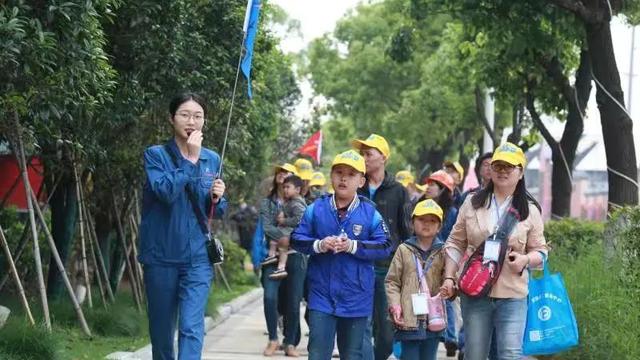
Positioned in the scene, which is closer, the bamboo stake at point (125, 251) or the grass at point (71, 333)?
the grass at point (71, 333)

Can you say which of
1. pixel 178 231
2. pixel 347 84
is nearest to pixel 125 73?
pixel 178 231

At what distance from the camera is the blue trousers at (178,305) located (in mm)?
7352

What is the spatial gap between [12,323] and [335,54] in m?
42.5

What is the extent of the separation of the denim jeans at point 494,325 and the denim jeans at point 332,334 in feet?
2.18

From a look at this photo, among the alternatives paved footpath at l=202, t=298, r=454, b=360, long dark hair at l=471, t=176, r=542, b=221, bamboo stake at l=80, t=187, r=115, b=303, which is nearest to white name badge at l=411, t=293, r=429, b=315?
long dark hair at l=471, t=176, r=542, b=221

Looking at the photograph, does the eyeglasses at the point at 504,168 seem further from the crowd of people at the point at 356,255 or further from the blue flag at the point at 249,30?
Answer: the blue flag at the point at 249,30

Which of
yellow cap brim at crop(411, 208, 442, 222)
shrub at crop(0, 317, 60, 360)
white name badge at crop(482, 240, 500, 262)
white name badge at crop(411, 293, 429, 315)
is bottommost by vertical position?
shrub at crop(0, 317, 60, 360)

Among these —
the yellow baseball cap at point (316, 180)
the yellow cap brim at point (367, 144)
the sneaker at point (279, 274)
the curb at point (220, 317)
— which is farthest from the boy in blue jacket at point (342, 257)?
the yellow baseball cap at point (316, 180)

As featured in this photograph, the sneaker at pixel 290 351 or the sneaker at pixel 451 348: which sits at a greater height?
the sneaker at pixel 451 348

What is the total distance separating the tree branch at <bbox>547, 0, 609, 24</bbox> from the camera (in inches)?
565

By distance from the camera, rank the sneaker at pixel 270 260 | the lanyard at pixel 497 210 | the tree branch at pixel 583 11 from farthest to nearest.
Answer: the tree branch at pixel 583 11
the sneaker at pixel 270 260
the lanyard at pixel 497 210

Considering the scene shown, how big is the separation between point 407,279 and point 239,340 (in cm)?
626

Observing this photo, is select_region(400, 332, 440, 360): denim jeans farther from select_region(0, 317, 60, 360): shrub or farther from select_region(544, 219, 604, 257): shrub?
select_region(544, 219, 604, 257): shrub

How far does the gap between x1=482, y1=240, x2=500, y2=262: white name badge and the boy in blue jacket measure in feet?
2.08
